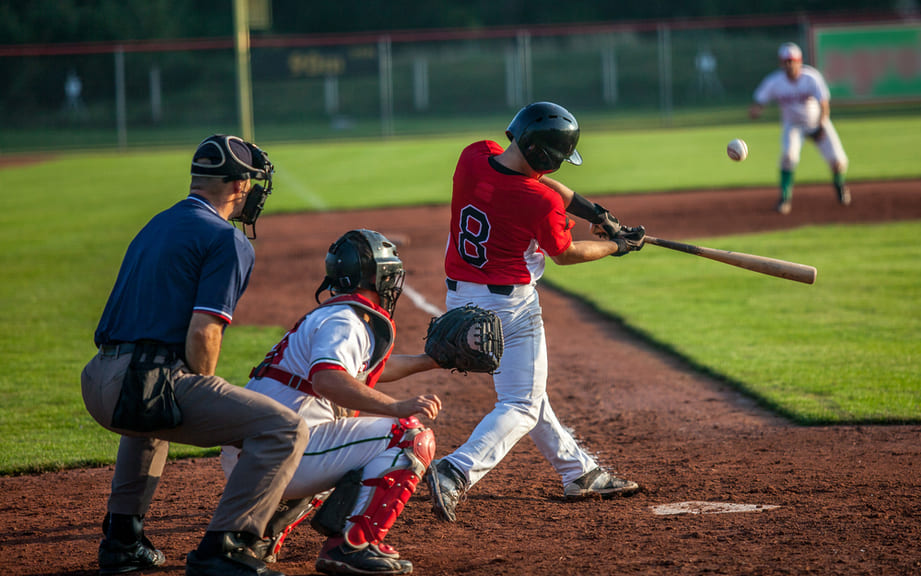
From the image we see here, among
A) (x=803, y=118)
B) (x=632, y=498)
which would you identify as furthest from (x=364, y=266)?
(x=803, y=118)

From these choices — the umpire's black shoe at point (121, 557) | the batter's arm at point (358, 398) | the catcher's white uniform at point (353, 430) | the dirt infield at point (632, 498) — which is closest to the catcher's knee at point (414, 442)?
the catcher's white uniform at point (353, 430)

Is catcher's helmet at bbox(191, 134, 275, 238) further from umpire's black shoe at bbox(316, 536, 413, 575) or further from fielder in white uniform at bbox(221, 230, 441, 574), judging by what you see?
umpire's black shoe at bbox(316, 536, 413, 575)

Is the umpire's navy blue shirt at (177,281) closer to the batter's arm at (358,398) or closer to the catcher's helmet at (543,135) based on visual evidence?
the batter's arm at (358,398)

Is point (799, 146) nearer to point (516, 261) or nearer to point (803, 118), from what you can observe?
point (803, 118)

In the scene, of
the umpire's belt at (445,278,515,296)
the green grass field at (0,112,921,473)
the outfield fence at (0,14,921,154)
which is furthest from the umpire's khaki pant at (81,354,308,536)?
the outfield fence at (0,14,921,154)

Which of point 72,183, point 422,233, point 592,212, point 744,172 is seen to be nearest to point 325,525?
point 592,212

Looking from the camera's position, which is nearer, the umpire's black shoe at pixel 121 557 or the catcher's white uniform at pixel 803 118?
the umpire's black shoe at pixel 121 557

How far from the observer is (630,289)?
1105 cm

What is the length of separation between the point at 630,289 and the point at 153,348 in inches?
317

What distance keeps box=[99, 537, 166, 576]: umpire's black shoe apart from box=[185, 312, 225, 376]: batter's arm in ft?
3.01

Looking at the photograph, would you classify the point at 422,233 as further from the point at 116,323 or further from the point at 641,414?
the point at 116,323

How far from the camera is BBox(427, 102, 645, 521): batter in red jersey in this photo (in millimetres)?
4688

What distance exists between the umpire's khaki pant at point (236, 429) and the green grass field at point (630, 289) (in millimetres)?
2567

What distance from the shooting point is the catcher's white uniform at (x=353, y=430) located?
382 cm
